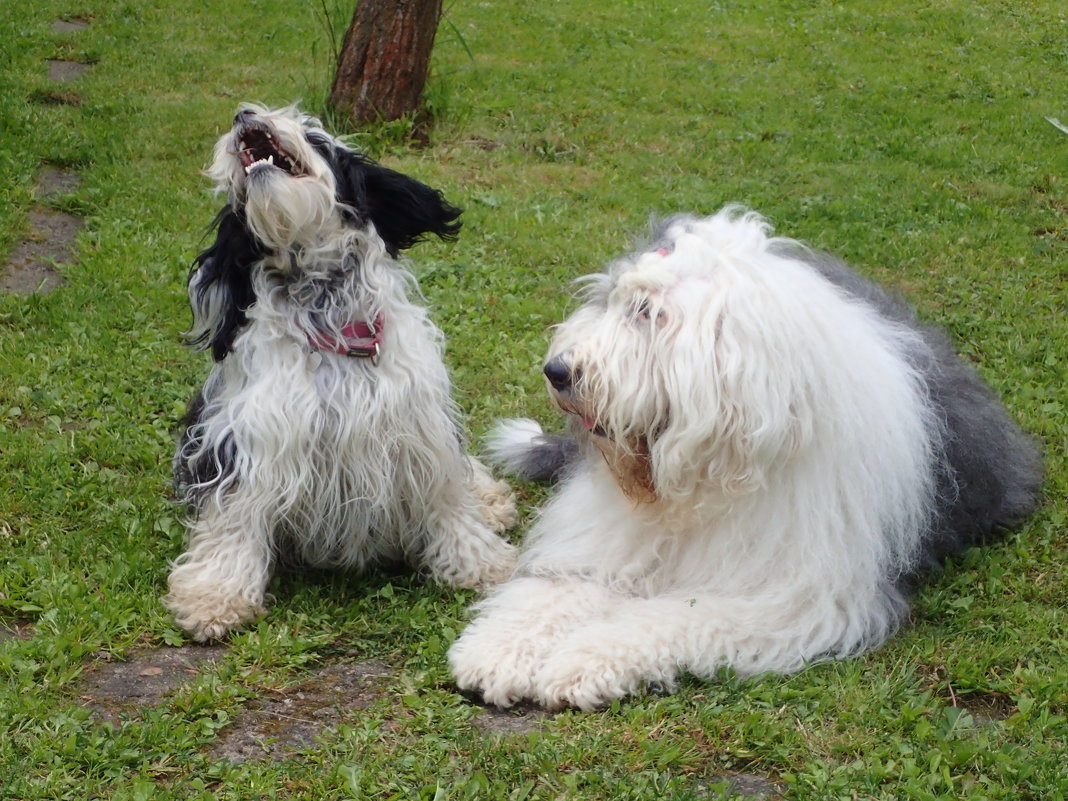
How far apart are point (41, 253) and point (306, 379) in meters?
3.53

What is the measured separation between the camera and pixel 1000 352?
571 centimetres

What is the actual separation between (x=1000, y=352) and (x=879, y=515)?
256 cm

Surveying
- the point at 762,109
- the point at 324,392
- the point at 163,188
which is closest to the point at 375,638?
the point at 324,392

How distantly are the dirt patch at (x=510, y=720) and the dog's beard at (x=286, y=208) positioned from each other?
1.46m

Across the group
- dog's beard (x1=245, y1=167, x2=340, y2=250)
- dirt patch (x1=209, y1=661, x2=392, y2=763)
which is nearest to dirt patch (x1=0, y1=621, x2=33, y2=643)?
dirt patch (x1=209, y1=661, x2=392, y2=763)

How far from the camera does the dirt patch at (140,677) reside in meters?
3.31

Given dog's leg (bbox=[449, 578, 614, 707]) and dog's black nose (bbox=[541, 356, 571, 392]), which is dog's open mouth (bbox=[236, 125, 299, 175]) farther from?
dog's leg (bbox=[449, 578, 614, 707])

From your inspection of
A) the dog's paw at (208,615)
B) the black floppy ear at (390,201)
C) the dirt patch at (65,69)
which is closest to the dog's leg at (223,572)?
the dog's paw at (208,615)

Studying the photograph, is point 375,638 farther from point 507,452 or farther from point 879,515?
point 879,515

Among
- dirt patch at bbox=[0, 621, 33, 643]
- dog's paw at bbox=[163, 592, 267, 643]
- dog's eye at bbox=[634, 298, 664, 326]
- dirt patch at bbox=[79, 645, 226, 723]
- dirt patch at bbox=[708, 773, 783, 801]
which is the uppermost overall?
dog's eye at bbox=[634, 298, 664, 326]

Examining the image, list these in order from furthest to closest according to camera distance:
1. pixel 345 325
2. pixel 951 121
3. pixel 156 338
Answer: pixel 951 121 → pixel 156 338 → pixel 345 325

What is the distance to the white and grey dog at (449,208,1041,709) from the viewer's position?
322 cm

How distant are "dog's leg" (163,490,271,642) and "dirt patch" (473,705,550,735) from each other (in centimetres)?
88

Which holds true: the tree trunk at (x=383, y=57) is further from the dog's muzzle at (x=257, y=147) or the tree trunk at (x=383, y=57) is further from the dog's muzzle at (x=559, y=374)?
the dog's muzzle at (x=559, y=374)
